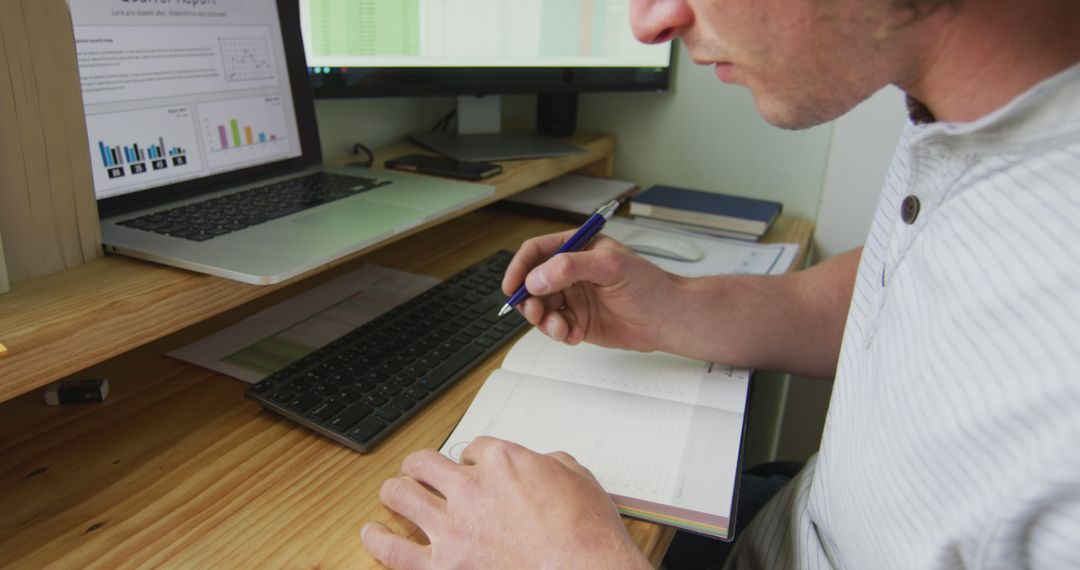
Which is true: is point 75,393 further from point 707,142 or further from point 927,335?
point 707,142

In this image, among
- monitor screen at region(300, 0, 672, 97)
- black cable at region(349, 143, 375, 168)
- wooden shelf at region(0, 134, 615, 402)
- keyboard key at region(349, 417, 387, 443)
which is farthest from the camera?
black cable at region(349, 143, 375, 168)

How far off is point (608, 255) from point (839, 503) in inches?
12.1

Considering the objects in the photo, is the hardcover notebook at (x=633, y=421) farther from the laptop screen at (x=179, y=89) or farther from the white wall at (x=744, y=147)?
the white wall at (x=744, y=147)

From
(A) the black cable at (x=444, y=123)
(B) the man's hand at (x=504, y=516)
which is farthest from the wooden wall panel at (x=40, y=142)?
(A) the black cable at (x=444, y=123)

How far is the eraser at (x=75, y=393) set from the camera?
0.67 metres

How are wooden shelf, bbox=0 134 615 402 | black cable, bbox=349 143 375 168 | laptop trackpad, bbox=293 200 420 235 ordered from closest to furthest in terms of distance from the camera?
1. wooden shelf, bbox=0 134 615 402
2. laptop trackpad, bbox=293 200 420 235
3. black cable, bbox=349 143 375 168

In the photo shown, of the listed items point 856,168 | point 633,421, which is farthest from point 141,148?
point 856,168

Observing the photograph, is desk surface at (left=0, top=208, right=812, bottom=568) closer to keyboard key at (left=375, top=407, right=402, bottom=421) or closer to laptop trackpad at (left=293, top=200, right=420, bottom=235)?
keyboard key at (left=375, top=407, right=402, bottom=421)

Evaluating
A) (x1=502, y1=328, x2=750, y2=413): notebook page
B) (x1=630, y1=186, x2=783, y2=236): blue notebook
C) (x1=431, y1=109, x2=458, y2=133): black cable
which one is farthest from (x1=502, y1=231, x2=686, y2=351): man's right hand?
(x1=431, y1=109, x2=458, y2=133): black cable

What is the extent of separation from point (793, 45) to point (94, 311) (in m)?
0.55

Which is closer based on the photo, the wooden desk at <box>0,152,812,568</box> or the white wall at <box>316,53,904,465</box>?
the wooden desk at <box>0,152,812,568</box>

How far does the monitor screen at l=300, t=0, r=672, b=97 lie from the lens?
95 centimetres

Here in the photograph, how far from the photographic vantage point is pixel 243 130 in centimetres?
82

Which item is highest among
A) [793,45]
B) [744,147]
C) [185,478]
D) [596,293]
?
[793,45]
